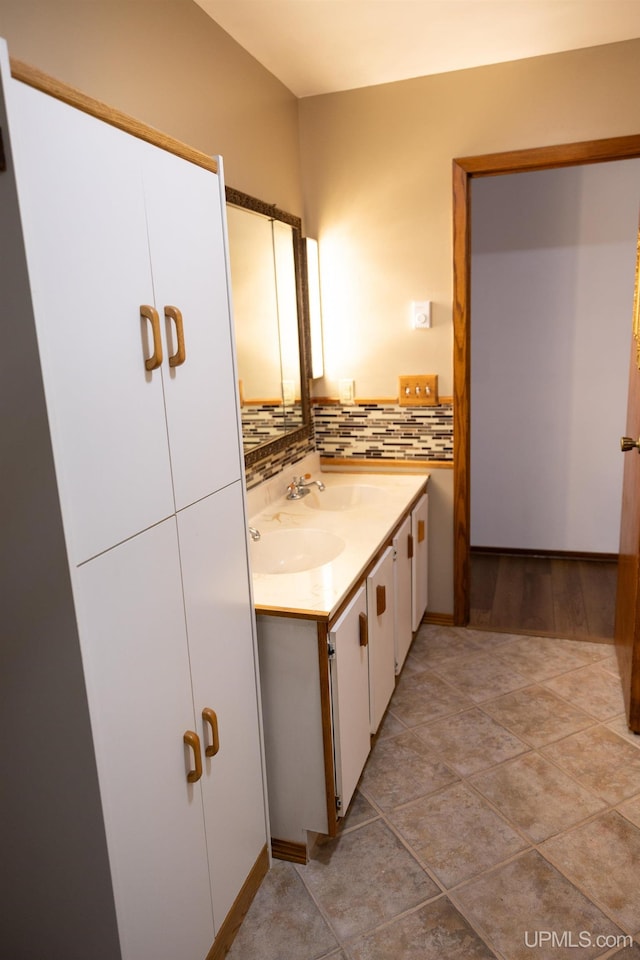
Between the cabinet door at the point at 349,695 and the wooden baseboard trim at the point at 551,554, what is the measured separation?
2178 millimetres

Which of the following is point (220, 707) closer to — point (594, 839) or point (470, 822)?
point (470, 822)

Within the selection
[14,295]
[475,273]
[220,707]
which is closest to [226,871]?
[220,707]

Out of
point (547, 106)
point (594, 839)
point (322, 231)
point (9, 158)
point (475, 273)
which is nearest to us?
point (9, 158)

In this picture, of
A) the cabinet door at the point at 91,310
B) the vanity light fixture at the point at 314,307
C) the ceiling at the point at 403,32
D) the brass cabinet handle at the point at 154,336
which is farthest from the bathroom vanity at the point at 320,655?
the ceiling at the point at 403,32

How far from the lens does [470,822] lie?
2096 mm

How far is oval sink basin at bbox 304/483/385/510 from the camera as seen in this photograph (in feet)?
9.92

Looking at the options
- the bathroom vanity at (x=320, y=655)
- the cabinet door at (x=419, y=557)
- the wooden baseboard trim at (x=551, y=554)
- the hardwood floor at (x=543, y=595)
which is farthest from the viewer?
the wooden baseboard trim at (x=551, y=554)

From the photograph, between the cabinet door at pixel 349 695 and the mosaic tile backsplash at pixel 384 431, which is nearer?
the cabinet door at pixel 349 695

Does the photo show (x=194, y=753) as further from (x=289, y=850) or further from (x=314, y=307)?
(x=314, y=307)

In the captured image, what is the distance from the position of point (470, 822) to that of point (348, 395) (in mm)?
1926

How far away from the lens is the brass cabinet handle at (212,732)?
4.92 ft

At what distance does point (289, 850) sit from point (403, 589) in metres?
1.09

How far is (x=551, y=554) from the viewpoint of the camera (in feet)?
14.1

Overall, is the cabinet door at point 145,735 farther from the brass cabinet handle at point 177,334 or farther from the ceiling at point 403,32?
the ceiling at point 403,32
